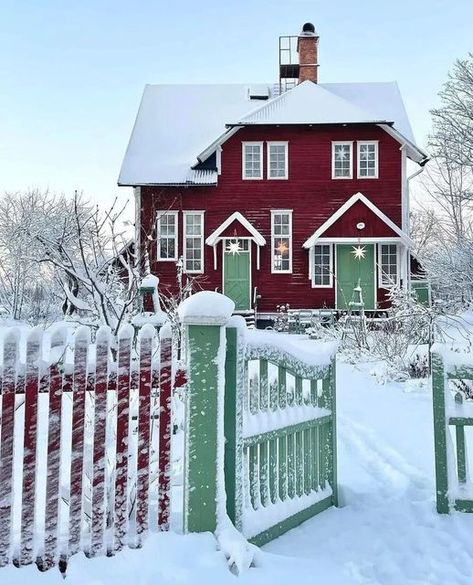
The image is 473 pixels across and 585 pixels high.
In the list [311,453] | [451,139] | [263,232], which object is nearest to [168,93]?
[263,232]

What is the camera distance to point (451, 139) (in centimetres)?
2088

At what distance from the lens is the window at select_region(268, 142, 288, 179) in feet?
77.7

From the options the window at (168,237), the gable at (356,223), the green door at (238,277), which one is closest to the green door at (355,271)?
the gable at (356,223)

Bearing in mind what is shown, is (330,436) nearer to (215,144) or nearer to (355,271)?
(355,271)

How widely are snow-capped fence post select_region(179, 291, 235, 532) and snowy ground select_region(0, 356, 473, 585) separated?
0.16 metres

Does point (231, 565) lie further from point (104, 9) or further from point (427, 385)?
point (104, 9)

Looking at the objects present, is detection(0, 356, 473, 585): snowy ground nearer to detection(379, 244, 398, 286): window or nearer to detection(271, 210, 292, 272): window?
detection(271, 210, 292, 272): window

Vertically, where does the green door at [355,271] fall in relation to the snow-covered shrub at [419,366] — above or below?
above

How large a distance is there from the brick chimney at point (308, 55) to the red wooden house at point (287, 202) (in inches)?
104

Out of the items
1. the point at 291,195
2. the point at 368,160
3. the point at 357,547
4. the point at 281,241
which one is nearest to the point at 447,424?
the point at 357,547

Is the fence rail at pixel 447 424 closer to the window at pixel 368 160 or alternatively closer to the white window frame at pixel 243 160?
the white window frame at pixel 243 160

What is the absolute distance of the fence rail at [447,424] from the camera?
4.54 metres

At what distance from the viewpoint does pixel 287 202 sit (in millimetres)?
23625

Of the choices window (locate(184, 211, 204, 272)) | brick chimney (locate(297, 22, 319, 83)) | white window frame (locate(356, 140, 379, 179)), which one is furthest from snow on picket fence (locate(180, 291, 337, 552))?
brick chimney (locate(297, 22, 319, 83))
